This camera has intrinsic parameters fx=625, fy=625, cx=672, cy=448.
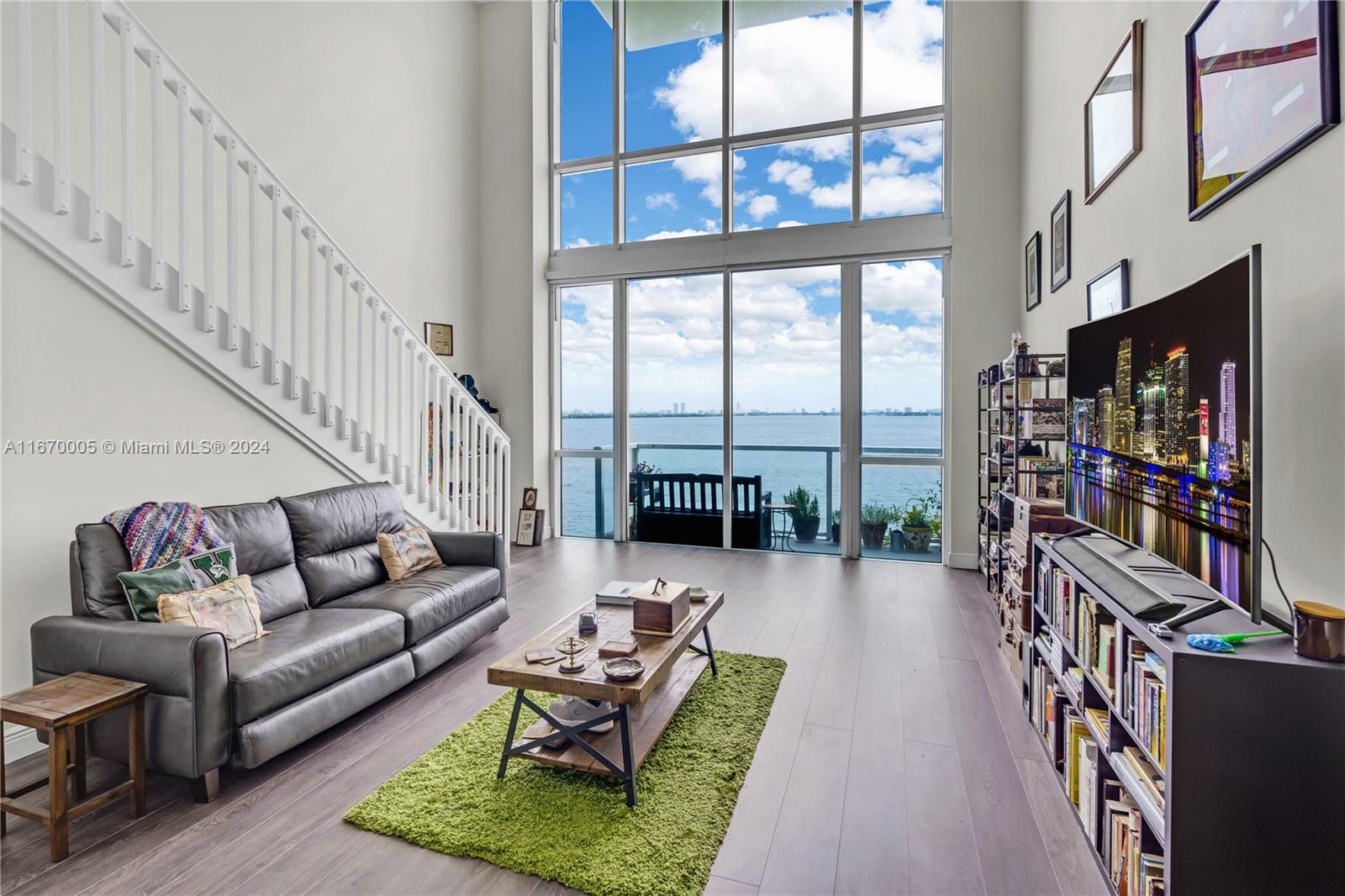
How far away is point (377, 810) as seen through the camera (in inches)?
79.4

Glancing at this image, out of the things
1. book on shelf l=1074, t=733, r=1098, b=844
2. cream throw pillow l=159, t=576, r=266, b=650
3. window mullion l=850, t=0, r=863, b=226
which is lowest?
book on shelf l=1074, t=733, r=1098, b=844

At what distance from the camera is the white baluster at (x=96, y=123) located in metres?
2.66

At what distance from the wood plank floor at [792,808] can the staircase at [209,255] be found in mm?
1783

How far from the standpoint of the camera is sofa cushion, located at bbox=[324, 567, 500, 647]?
2945mm

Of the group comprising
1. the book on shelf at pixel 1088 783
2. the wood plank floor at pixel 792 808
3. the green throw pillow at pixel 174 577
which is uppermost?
the green throw pillow at pixel 174 577

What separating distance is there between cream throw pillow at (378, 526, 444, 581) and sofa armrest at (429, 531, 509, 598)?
69 millimetres

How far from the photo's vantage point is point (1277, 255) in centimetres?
166

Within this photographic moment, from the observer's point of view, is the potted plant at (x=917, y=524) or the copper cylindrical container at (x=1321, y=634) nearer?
the copper cylindrical container at (x=1321, y=634)

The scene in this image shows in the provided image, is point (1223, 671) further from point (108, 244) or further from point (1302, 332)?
point (108, 244)

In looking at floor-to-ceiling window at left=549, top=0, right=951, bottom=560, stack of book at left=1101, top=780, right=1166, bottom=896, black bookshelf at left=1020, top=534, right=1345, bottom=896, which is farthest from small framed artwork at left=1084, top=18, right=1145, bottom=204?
stack of book at left=1101, top=780, right=1166, bottom=896

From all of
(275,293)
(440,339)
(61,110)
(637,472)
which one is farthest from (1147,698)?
(440,339)

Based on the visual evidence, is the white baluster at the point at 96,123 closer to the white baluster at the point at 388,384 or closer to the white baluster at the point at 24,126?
the white baluster at the point at 24,126

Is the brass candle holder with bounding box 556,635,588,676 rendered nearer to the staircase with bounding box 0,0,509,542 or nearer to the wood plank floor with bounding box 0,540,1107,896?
the wood plank floor with bounding box 0,540,1107,896

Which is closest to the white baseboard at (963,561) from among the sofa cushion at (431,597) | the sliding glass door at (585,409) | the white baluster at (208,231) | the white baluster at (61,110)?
the sliding glass door at (585,409)
